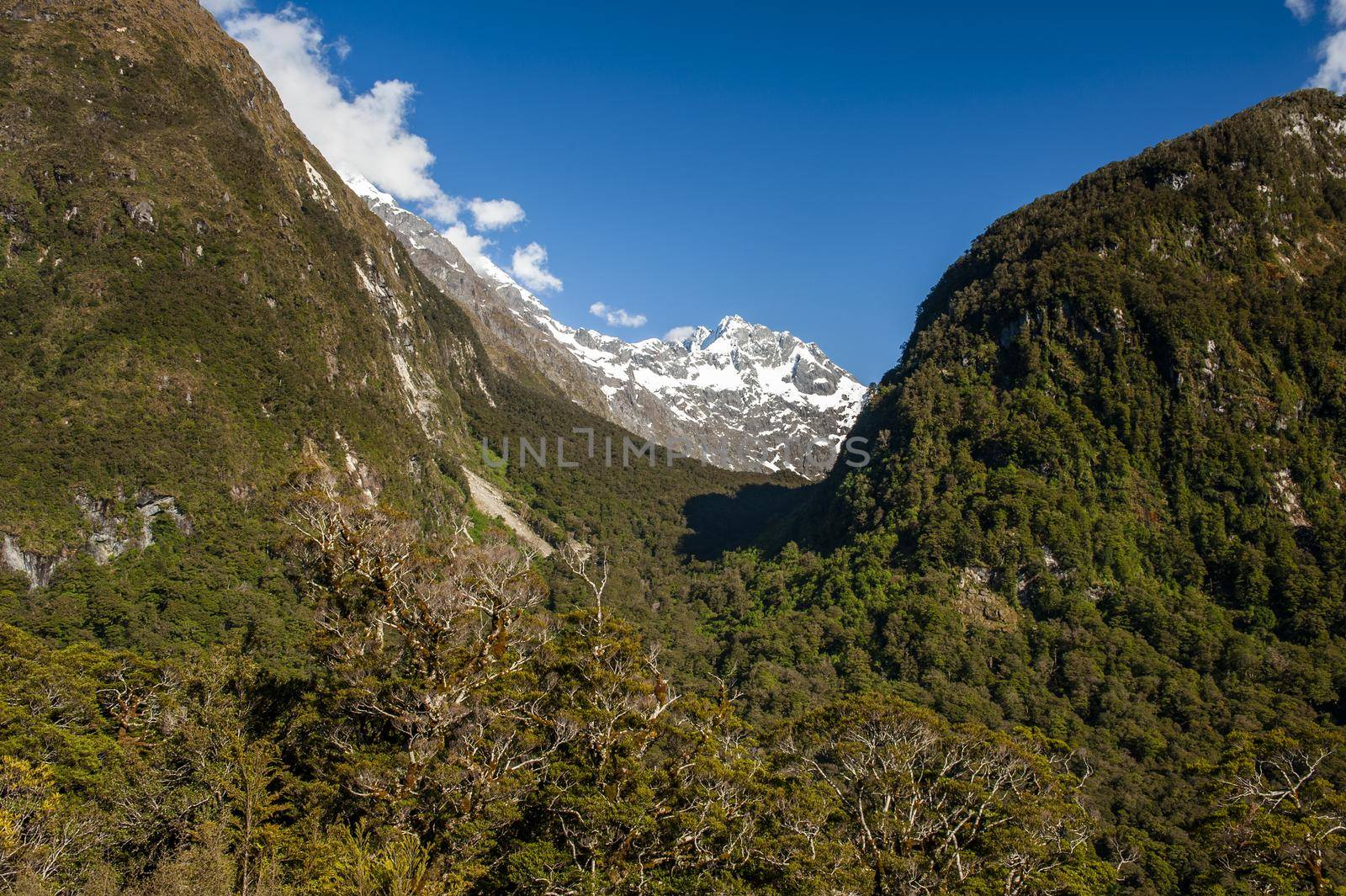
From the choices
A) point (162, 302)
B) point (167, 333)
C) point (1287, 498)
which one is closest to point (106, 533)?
point (167, 333)

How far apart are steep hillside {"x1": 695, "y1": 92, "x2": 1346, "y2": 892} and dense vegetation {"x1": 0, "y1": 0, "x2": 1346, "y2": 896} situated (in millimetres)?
615

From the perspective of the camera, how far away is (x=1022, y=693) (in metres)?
83.8

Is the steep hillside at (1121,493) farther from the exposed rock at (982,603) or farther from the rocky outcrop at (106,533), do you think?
the rocky outcrop at (106,533)

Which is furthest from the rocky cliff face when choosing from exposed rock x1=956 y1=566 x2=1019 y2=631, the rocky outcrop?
exposed rock x1=956 y1=566 x2=1019 y2=631

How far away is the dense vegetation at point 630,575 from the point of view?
24.6m

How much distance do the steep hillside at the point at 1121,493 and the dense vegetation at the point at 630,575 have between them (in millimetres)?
615

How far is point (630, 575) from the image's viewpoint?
152 meters

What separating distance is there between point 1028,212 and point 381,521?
469 feet

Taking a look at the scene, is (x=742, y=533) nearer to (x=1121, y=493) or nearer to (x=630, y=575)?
(x=630, y=575)

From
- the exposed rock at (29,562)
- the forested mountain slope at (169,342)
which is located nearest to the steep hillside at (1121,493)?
the forested mountain slope at (169,342)

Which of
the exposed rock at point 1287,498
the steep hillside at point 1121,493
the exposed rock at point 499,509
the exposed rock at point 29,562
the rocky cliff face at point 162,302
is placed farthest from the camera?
the exposed rock at point 499,509

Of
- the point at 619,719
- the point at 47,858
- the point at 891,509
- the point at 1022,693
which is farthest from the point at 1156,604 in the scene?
the point at 47,858

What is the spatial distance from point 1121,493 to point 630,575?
292 ft

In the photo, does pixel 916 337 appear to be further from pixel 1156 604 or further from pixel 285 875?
pixel 285 875
